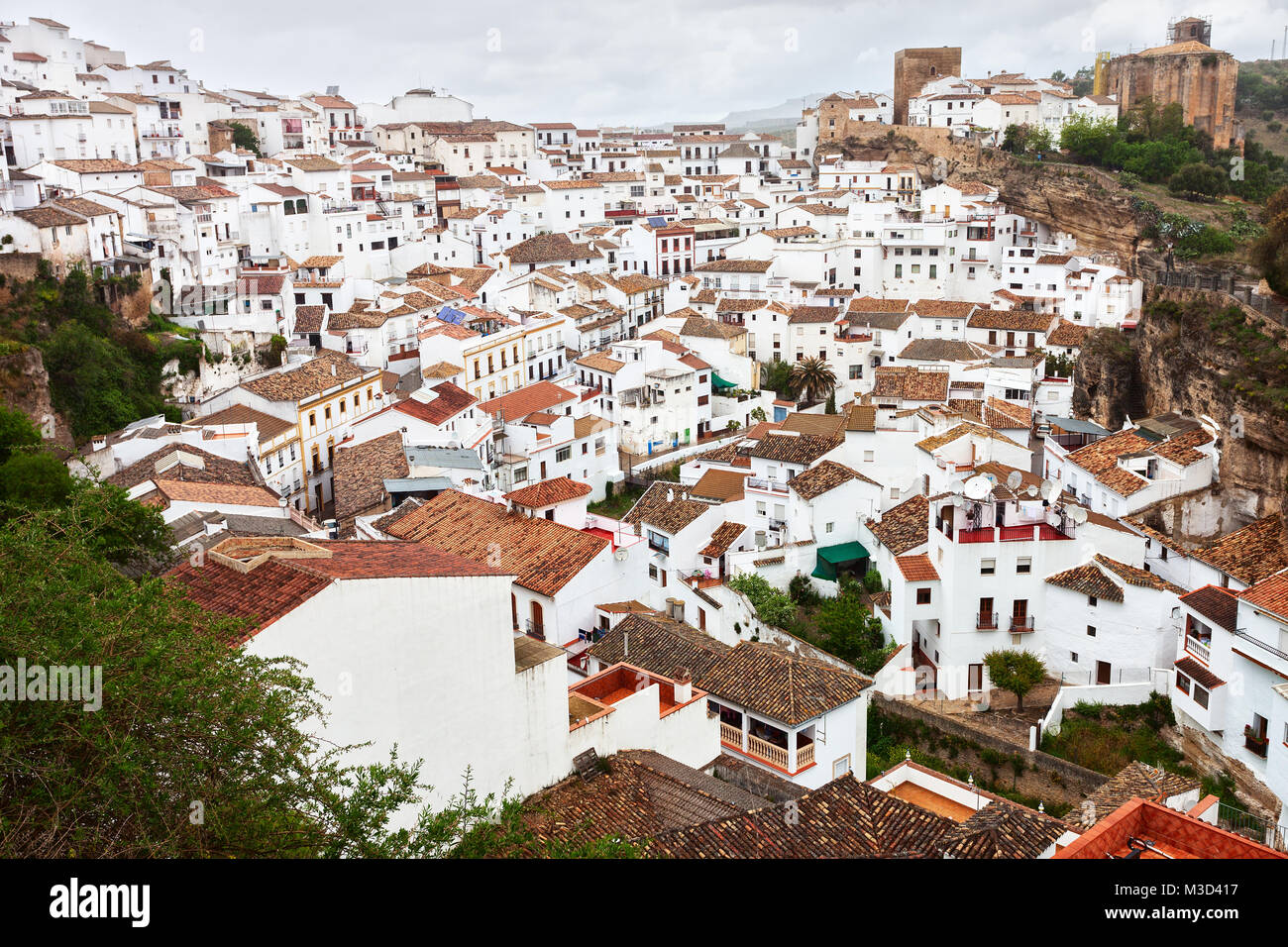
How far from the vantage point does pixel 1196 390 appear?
89.7 feet

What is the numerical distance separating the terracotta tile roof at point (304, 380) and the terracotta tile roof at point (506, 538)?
7433mm

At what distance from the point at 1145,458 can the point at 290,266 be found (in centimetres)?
2798

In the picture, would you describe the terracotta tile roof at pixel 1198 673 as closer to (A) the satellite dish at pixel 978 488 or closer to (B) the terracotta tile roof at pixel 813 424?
(A) the satellite dish at pixel 978 488

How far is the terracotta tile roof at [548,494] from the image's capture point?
2273 cm

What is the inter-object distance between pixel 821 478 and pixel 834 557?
5.94 feet

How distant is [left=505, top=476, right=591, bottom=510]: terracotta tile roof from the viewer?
2273 cm

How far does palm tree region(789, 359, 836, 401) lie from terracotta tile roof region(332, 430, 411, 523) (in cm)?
1549

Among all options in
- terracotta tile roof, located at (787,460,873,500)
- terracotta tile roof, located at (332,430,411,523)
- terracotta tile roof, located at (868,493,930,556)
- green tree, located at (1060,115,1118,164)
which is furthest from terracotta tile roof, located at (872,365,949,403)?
green tree, located at (1060,115,1118,164)

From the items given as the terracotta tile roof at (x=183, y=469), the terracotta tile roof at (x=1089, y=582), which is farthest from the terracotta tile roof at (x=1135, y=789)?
the terracotta tile roof at (x=183, y=469)

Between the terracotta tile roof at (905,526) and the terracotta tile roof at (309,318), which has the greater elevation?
the terracotta tile roof at (309,318)

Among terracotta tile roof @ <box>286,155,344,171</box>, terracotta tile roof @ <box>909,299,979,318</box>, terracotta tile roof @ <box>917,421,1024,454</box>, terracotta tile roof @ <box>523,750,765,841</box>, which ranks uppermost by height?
terracotta tile roof @ <box>286,155,344,171</box>

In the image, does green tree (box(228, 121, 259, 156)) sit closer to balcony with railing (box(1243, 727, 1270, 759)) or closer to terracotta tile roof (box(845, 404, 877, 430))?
terracotta tile roof (box(845, 404, 877, 430))
